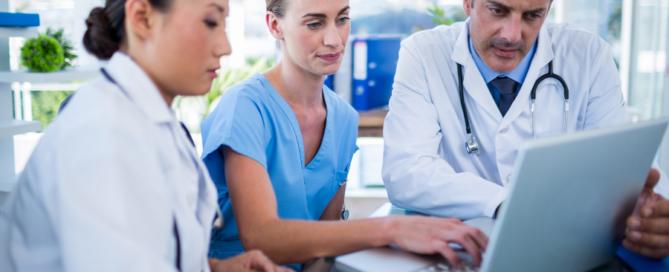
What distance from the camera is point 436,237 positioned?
0.84m

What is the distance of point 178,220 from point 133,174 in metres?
0.13

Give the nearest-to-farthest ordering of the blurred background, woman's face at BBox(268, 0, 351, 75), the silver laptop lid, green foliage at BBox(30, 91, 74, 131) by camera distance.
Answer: the silver laptop lid, woman's face at BBox(268, 0, 351, 75), the blurred background, green foliage at BBox(30, 91, 74, 131)

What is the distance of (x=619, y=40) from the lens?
3330mm

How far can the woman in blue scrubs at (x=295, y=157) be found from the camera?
3.12 ft

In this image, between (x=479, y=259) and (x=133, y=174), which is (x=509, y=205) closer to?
(x=479, y=259)

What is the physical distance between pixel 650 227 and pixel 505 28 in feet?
2.44

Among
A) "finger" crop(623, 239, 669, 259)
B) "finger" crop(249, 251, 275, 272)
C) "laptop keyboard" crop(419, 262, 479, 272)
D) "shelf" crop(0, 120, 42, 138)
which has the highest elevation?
"shelf" crop(0, 120, 42, 138)

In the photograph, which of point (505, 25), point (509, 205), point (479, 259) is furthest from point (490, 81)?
point (509, 205)

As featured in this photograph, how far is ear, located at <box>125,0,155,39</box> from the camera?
2.57ft

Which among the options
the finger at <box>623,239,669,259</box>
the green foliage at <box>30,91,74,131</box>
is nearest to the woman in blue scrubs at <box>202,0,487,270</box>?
the finger at <box>623,239,669,259</box>

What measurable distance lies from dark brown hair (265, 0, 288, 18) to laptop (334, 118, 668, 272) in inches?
32.7

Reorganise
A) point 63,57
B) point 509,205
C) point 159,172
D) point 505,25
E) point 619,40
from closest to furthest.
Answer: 1. point 509,205
2. point 159,172
3. point 505,25
4. point 63,57
5. point 619,40

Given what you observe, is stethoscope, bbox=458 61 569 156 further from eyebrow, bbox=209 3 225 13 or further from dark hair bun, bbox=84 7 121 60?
dark hair bun, bbox=84 7 121 60

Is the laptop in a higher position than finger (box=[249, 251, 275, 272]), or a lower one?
higher
